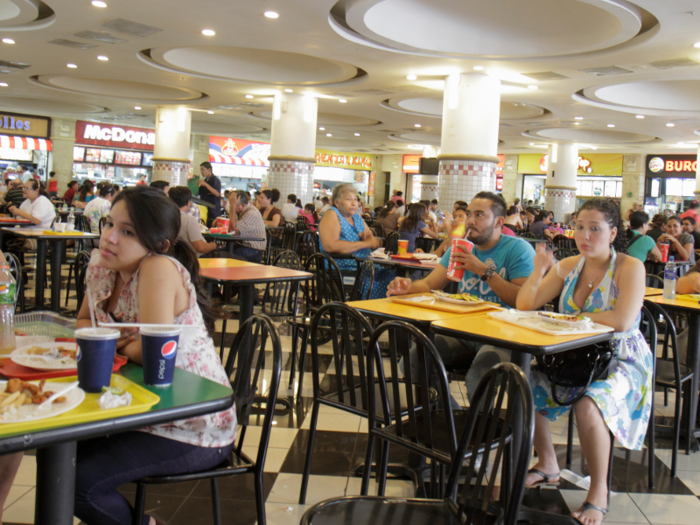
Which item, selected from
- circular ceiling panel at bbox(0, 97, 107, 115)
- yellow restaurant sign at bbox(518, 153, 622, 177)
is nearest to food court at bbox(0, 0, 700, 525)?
circular ceiling panel at bbox(0, 97, 107, 115)

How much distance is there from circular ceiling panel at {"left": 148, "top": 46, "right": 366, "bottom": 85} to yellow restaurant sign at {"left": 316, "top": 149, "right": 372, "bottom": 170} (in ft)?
Answer: 45.1

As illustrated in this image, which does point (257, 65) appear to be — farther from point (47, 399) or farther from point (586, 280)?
point (47, 399)

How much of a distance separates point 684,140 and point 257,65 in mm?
10371

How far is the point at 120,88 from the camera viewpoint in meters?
11.7

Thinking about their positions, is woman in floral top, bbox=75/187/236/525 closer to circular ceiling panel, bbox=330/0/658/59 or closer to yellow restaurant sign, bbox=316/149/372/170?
circular ceiling panel, bbox=330/0/658/59

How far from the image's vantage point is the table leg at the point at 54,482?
122 centimetres

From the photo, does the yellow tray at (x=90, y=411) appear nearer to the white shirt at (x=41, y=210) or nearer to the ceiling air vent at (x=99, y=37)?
the white shirt at (x=41, y=210)

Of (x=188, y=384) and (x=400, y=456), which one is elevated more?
(x=188, y=384)

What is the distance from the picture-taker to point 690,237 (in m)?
6.48

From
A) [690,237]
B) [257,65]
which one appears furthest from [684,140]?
[257,65]

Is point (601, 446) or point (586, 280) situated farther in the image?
point (586, 280)

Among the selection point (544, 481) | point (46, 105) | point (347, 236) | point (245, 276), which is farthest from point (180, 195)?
point (46, 105)

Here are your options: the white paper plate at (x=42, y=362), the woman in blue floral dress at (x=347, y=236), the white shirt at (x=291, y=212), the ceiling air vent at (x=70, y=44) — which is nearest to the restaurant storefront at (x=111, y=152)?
the white shirt at (x=291, y=212)

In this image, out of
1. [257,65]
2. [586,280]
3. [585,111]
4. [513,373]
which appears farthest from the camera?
[585,111]
